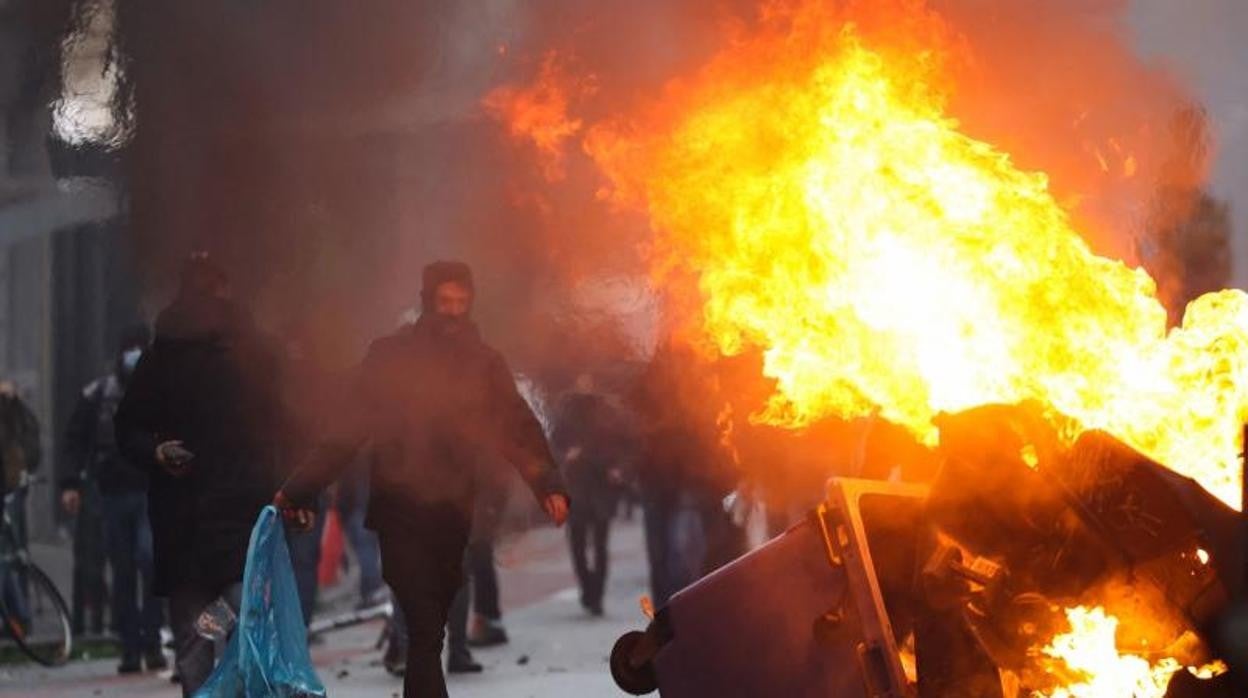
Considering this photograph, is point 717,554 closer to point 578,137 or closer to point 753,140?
point 578,137

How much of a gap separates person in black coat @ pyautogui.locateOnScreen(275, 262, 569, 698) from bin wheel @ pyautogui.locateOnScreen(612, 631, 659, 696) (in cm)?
152

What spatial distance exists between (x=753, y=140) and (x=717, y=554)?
3.21 metres

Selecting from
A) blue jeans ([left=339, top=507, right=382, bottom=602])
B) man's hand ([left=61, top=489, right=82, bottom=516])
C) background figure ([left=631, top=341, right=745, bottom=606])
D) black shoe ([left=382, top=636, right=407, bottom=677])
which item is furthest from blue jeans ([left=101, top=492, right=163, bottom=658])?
background figure ([left=631, top=341, right=745, bottom=606])

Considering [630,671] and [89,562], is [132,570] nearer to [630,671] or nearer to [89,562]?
[89,562]

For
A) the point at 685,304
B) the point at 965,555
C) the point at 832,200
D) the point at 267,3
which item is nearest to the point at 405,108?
the point at 267,3

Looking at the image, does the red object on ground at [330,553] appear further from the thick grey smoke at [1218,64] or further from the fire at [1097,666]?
the fire at [1097,666]

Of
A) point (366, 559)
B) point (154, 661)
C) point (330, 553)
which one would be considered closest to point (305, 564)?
point (154, 661)

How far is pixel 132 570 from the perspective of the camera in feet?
38.8

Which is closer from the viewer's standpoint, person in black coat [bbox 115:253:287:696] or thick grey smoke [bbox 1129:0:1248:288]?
person in black coat [bbox 115:253:287:696]

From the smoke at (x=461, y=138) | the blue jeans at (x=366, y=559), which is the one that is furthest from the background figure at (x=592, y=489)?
the smoke at (x=461, y=138)

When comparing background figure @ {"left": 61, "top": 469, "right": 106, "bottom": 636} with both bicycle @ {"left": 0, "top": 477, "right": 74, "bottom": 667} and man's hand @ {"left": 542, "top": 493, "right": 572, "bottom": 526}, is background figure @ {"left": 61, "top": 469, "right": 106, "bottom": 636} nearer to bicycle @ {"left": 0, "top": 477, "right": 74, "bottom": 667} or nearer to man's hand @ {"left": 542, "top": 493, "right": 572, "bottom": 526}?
bicycle @ {"left": 0, "top": 477, "right": 74, "bottom": 667}

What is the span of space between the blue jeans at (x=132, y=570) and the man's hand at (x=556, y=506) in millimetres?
4153

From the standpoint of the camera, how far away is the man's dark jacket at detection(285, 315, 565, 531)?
815 centimetres

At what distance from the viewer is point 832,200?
741cm
